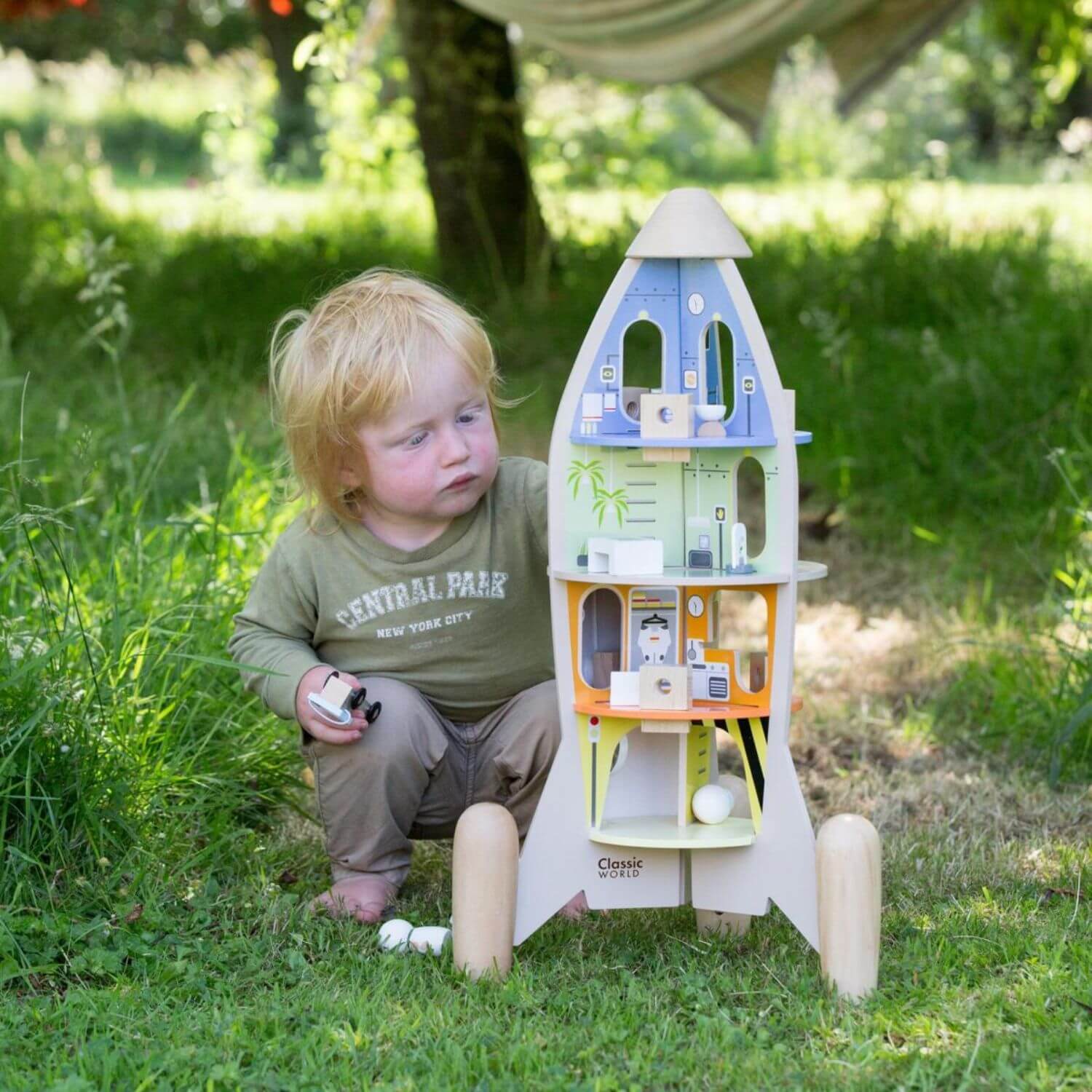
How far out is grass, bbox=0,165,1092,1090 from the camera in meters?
1.84

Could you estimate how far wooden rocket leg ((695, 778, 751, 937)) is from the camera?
219 cm

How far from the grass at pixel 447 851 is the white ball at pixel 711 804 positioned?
7.6 inches

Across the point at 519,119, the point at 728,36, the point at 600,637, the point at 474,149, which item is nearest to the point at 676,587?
the point at 600,637

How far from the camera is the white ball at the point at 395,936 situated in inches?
85.8

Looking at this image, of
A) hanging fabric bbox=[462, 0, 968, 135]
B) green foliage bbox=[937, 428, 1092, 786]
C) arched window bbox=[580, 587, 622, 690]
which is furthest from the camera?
hanging fabric bbox=[462, 0, 968, 135]

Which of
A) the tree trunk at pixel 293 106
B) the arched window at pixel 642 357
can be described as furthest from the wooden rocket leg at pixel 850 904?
the tree trunk at pixel 293 106

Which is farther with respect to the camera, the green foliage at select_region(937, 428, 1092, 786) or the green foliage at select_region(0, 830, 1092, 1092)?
the green foliage at select_region(937, 428, 1092, 786)

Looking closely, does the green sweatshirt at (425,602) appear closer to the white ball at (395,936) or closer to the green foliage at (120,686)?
the green foliage at (120,686)

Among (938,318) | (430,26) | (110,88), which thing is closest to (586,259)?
(430,26)

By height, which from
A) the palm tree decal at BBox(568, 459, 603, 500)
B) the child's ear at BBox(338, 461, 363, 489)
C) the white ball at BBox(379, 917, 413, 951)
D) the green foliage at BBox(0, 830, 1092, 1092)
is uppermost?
the palm tree decal at BBox(568, 459, 603, 500)

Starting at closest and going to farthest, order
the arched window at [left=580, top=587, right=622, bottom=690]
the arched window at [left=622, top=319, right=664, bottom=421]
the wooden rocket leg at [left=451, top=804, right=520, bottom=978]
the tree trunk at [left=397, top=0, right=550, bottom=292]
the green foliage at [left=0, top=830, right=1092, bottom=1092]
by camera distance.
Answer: the green foliage at [left=0, top=830, right=1092, bottom=1092], the wooden rocket leg at [left=451, top=804, right=520, bottom=978], the arched window at [left=580, top=587, right=622, bottom=690], the arched window at [left=622, top=319, right=664, bottom=421], the tree trunk at [left=397, top=0, right=550, bottom=292]

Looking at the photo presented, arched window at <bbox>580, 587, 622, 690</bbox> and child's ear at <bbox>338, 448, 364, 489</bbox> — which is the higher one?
child's ear at <bbox>338, 448, 364, 489</bbox>

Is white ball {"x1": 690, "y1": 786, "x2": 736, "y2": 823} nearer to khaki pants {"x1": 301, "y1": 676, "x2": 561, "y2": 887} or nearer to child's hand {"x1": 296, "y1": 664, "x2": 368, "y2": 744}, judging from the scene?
khaki pants {"x1": 301, "y1": 676, "x2": 561, "y2": 887}

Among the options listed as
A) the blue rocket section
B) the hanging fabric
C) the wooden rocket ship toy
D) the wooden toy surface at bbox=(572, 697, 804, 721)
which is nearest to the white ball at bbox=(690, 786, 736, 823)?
the wooden rocket ship toy
